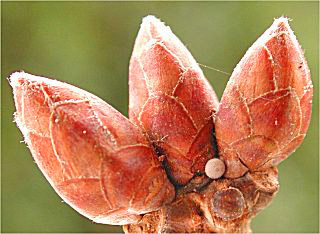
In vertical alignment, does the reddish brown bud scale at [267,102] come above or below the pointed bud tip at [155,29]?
below

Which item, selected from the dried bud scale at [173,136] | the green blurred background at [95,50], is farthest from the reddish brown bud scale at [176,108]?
the green blurred background at [95,50]

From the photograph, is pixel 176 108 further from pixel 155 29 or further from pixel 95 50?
pixel 95 50

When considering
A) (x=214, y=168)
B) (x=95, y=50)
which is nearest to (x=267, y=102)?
(x=214, y=168)

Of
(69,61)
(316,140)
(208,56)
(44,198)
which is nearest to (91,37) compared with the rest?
(69,61)

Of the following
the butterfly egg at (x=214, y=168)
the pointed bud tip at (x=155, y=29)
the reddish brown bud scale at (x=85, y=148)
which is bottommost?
the butterfly egg at (x=214, y=168)

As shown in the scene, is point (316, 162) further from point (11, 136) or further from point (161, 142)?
point (161, 142)

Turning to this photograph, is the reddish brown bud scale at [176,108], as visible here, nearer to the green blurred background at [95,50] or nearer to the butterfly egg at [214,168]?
the butterfly egg at [214,168]

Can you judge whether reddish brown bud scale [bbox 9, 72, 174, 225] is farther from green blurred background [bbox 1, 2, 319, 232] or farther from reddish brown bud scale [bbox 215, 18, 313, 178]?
green blurred background [bbox 1, 2, 319, 232]

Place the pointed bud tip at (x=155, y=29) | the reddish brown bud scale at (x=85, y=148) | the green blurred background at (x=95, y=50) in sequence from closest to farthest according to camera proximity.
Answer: the reddish brown bud scale at (x=85, y=148) < the pointed bud tip at (x=155, y=29) < the green blurred background at (x=95, y=50)

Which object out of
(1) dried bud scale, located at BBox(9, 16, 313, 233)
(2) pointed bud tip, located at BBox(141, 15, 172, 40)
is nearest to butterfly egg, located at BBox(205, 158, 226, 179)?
(1) dried bud scale, located at BBox(9, 16, 313, 233)
